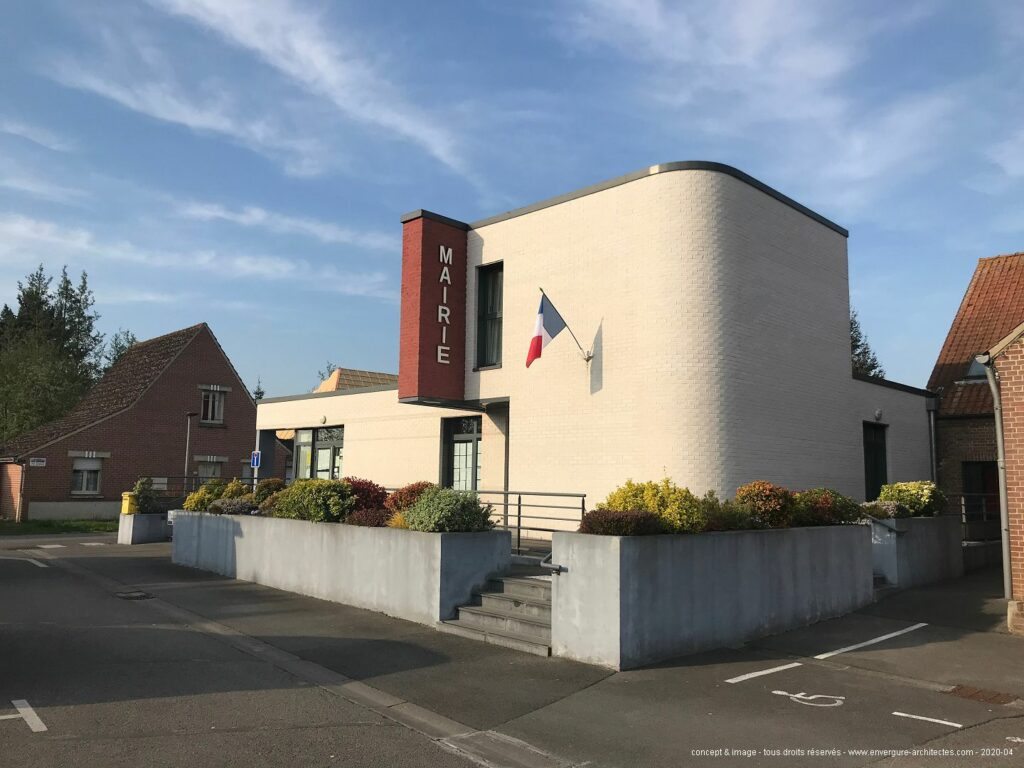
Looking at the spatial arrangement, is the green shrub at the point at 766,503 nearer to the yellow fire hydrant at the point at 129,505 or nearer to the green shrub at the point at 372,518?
the green shrub at the point at 372,518

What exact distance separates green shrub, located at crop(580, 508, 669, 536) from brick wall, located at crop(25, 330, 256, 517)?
3376cm

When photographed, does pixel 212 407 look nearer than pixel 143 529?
No

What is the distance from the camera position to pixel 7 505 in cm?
3634

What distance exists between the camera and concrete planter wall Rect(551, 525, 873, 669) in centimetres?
854

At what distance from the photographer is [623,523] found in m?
8.83

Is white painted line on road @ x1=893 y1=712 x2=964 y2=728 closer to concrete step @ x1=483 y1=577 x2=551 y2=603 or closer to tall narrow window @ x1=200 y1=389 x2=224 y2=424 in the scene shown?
concrete step @ x1=483 y1=577 x2=551 y2=603

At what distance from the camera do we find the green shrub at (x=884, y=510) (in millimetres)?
13891

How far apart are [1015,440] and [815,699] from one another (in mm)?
5961

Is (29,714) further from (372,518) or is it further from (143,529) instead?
(143,529)

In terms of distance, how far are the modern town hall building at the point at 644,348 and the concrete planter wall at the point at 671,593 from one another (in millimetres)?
4009

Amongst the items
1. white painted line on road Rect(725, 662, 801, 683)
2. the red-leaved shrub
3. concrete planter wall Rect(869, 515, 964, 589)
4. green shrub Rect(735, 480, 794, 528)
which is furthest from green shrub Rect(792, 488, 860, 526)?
the red-leaved shrub

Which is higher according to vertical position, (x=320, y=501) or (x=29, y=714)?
(x=320, y=501)

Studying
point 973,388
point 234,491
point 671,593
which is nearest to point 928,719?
point 671,593

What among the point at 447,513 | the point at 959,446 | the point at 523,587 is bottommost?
the point at 523,587
